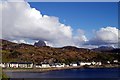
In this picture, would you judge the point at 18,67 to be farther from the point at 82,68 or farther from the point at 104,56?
the point at 104,56

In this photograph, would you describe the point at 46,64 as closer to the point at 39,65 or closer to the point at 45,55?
the point at 39,65

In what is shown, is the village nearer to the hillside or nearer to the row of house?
the row of house

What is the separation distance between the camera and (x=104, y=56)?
38.8 meters

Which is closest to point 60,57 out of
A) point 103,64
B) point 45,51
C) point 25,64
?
point 45,51

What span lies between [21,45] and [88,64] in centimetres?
982

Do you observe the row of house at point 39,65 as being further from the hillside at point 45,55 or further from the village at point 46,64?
the hillside at point 45,55

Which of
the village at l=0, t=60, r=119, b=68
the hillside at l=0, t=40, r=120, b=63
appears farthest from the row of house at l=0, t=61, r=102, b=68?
the hillside at l=0, t=40, r=120, b=63

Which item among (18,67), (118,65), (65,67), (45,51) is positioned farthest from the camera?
(45,51)

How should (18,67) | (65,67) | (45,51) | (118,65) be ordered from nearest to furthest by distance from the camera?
(18,67), (65,67), (118,65), (45,51)

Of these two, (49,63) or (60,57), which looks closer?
(49,63)

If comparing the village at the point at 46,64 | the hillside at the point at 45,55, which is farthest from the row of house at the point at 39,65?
the hillside at the point at 45,55

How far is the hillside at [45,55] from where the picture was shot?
33.0m

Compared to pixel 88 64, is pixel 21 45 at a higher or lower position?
higher

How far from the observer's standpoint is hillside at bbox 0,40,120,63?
108 feet
